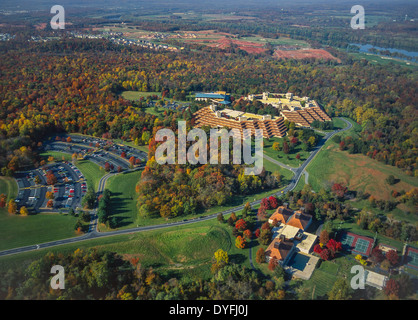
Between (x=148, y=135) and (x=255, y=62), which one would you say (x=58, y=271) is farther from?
(x=255, y=62)

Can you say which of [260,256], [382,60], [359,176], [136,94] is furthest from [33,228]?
[382,60]

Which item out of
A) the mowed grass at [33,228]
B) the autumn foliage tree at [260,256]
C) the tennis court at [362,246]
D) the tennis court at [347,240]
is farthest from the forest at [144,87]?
the autumn foliage tree at [260,256]

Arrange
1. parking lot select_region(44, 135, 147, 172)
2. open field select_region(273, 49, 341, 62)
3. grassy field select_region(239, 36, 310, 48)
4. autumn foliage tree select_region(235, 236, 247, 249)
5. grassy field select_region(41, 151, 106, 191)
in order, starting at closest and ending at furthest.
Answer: autumn foliage tree select_region(235, 236, 247, 249) → grassy field select_region(41, 151, 106, 191) → parking lot select_region(44, 135, 147, 172) → open field select_region(273, 49, 341, 62) → grassy field select_region(239, 36, 310, 48)

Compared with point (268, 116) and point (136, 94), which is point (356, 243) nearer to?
point (268, 116)

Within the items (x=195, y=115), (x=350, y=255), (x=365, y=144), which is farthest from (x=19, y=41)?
(x=350, y=255)

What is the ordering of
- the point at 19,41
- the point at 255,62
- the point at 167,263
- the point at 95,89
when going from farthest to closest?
the point at 255,62 < the point at 19,41 < the point at 95,89 < the point at 167,263

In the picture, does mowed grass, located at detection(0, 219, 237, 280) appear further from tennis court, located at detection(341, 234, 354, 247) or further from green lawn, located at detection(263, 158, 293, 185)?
green lawn, located at detection(263, 158, 293, 185)

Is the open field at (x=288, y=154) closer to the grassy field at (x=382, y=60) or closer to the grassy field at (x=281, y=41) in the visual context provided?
the grassy field at (x=382, y=60)

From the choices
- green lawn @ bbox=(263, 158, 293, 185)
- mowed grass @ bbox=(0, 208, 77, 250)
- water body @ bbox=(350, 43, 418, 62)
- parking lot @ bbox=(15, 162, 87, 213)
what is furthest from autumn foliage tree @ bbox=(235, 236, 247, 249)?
water body @ bbox=(350, 43, 418, 62)
